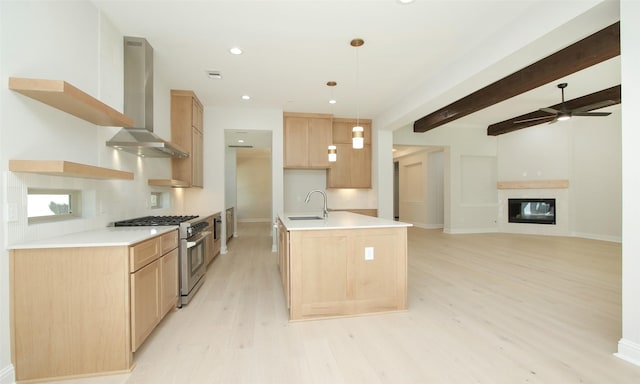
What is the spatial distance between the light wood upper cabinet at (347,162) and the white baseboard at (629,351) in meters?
4.81

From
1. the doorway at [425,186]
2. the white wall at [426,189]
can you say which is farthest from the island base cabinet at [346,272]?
the white wall at [426,189]

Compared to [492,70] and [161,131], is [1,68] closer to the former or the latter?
[161,131]

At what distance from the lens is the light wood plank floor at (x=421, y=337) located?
5.97ft

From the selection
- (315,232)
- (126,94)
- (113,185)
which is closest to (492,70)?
(315,232)

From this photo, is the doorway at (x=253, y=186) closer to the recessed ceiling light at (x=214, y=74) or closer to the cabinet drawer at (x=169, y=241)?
the recessed ceiling light at (x=214, y=74)

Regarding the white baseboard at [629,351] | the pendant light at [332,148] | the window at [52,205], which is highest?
the pendant light at [332,148]

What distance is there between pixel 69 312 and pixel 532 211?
9.32 meters

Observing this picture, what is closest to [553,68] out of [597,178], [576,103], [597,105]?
[597,105]

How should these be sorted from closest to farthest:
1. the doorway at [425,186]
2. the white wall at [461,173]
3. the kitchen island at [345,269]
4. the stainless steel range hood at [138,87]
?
the kitchen island at [345,269] → the stainless steel range hood at [138,87] → the white wall at [461,173] → the doorway at [425,186]

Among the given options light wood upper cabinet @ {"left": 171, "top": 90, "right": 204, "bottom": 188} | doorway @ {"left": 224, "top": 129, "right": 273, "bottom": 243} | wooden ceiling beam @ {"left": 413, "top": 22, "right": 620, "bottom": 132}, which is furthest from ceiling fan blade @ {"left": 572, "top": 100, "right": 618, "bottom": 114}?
doorway @ {"left": 224, "top": 129, "right": 273, "bottom": 243}

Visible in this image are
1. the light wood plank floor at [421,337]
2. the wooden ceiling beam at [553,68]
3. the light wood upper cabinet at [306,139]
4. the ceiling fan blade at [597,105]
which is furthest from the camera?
the light wood upper cabinet at [306,139]

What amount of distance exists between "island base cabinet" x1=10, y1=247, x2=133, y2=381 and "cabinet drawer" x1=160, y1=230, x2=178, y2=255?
0.64 meters

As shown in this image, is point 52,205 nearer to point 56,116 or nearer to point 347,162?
point 56,116

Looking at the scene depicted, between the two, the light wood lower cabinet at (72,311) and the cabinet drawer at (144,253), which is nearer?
the light wood lower cabinet at (72,311)
